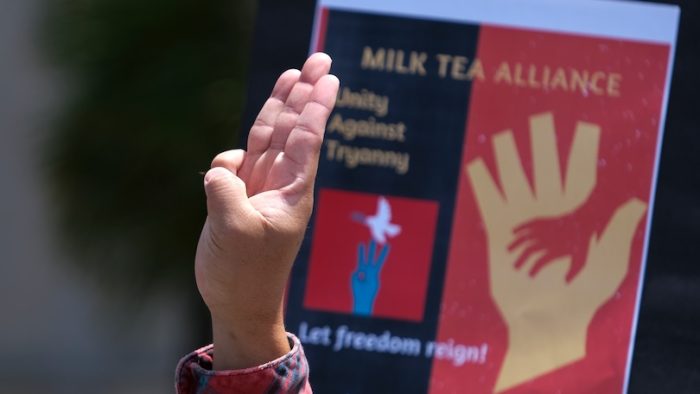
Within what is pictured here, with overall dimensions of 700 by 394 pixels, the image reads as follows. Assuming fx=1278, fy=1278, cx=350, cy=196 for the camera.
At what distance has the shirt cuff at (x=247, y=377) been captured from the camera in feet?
5.17

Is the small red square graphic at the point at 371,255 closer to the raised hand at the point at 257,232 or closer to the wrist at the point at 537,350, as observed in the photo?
the wrist at the point at 537,350

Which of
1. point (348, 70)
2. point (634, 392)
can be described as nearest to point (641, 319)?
point (634, 392)

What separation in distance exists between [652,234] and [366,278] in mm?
516

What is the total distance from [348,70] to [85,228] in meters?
4.21

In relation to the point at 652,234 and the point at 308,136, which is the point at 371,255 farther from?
the point at 308,136

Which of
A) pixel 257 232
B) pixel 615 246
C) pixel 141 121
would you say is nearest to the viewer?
pixel 257 232

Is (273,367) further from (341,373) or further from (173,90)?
(173,90)

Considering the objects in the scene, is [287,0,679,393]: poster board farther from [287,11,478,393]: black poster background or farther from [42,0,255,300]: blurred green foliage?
[42,0,255,300]: blurred green foliage

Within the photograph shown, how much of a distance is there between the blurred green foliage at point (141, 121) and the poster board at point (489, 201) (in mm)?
3299

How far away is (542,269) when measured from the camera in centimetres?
228

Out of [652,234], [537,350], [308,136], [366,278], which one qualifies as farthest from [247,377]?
[652,234]

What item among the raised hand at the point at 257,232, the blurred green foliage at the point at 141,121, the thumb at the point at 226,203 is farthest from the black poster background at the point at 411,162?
the blurred green foliage at the point at 141,121

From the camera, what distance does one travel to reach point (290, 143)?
65.7 inches

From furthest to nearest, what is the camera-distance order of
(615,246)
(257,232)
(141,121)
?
(141,121)
(615,246)
(257,232)
